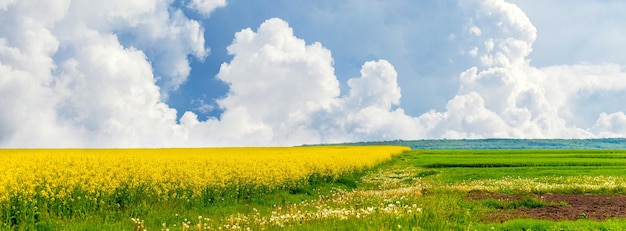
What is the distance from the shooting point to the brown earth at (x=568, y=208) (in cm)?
1822

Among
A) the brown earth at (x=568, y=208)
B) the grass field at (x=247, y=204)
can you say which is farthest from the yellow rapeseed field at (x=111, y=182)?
the brown earth at (x=568, y=208)

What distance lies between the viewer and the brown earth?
1822 centimetres

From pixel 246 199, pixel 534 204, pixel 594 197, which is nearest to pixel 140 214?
pixel 246 199

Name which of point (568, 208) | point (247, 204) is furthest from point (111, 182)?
point (568, 208)

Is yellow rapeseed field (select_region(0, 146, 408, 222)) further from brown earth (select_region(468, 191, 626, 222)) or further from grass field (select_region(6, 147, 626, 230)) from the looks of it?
brown earth (select_region(468, 191, 626, 222))

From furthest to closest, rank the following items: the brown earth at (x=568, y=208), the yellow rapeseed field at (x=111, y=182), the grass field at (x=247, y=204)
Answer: the brown earth at (x=568, y=208), the yellow rapeseed field at (x=111, y=182), the grass field at (x=247, y=204)

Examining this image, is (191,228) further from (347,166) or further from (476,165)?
(476,165)

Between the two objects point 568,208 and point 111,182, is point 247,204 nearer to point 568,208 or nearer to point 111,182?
point 111,182

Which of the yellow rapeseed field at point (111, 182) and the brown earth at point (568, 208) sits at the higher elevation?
the yellow rapeseed field at point (111, 182)

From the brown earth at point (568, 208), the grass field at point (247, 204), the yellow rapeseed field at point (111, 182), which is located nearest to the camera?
the grass field at point (247, 204)

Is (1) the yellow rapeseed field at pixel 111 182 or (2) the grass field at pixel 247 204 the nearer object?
(2) the grass field at pixel 247 204

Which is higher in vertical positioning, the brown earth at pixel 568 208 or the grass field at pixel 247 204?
the grass field at pixel 247 204

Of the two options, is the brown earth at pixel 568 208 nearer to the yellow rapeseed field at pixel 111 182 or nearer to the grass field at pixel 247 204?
the grass field at pixel 247 204

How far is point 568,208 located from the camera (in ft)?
67.0
